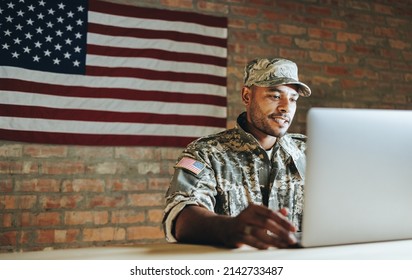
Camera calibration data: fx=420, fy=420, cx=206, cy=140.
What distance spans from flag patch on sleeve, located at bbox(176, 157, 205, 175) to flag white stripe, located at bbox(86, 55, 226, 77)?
1279 millimetres

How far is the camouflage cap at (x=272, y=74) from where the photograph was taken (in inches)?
69.8

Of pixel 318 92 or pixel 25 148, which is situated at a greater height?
pixel 318 92

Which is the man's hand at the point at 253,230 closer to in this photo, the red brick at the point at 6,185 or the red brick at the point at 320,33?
the red brick at the point at 6,185

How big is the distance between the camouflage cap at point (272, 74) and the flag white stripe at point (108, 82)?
95cm

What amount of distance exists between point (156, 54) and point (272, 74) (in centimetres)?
116

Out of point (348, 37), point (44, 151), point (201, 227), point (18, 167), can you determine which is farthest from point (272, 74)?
point (348, 37)

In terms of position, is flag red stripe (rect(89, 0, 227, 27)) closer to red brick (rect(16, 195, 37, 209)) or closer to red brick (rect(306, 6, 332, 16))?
red brick (rect(306, 6, 332, 16))

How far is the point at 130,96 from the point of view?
8.68 feet

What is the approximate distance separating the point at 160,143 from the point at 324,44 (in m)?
1.53

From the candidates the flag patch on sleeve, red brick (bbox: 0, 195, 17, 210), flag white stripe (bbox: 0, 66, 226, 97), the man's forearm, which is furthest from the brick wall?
the man's forearm

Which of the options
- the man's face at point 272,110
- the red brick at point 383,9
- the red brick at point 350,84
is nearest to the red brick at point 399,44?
the red brick at point 383,9

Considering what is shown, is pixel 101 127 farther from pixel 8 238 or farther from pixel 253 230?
pixel 253 230

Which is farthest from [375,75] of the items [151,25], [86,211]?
[86,211]
